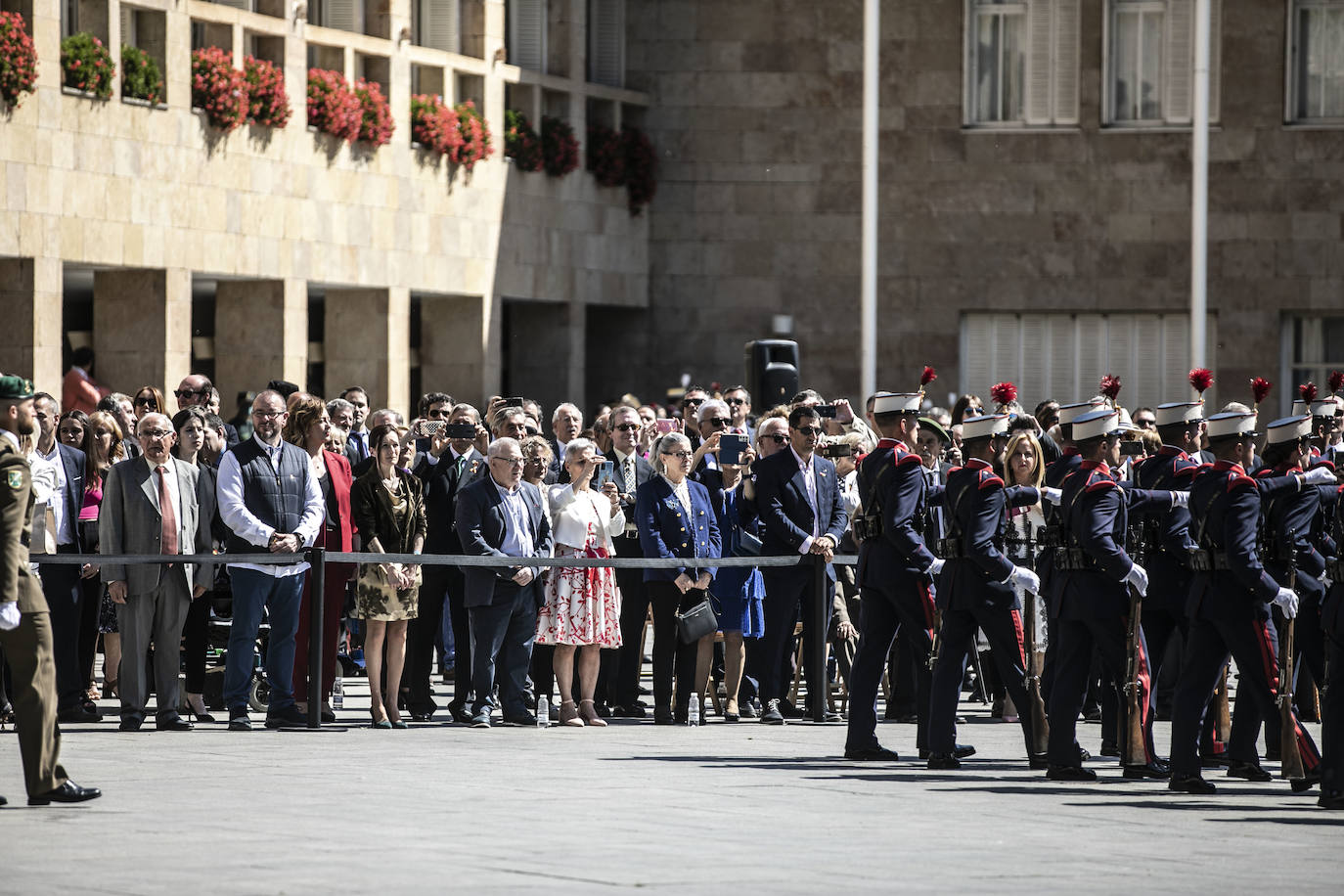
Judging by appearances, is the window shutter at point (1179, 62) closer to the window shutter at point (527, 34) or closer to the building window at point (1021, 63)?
the building window at point (1021, 63)

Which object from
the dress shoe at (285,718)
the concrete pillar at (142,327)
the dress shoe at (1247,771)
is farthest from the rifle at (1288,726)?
the concrete pillar at (142,327)

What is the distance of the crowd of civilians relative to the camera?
13.9 m

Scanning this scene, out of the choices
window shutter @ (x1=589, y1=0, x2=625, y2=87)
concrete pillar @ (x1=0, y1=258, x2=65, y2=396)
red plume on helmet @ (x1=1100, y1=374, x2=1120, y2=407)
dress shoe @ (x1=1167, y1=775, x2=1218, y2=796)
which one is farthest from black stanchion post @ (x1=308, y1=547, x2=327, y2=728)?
window shutter @ (x1=589, y1=0, x2=625, y2=87)

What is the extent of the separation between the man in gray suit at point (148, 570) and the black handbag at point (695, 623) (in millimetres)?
2863

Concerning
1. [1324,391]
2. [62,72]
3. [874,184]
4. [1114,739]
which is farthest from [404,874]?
[1324,391]

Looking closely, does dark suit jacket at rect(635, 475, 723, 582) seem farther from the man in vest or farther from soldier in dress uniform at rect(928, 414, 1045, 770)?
soldier in dress uniform at rect(928, 414, 1045, 770)

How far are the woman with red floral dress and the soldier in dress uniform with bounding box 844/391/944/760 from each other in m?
2.15

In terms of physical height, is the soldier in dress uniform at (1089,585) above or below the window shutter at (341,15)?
below

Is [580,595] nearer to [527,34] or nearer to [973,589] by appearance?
[973,589]

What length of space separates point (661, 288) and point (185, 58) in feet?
29.0

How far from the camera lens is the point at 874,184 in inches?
1128

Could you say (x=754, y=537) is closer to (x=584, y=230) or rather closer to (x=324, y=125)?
(x=324, y=125)

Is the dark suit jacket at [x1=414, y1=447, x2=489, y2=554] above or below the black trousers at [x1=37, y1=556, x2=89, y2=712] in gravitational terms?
above

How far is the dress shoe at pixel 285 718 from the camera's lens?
13953 millimetres
